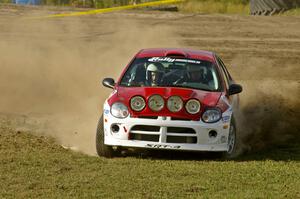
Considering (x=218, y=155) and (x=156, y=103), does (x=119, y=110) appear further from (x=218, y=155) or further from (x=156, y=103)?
(x=218, y=155)

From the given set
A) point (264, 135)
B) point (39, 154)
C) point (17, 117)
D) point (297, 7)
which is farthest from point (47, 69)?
point (297, 7)

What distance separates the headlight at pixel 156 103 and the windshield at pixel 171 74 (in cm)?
82

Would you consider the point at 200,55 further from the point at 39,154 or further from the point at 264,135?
the point at 39,154

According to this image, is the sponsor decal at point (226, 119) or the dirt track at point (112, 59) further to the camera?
the dirt track at point (112, 59)

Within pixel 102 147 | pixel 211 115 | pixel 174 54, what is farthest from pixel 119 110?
pixel 174 54

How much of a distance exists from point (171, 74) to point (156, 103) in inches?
50.0

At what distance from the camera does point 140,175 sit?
911cm

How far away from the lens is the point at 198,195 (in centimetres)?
822

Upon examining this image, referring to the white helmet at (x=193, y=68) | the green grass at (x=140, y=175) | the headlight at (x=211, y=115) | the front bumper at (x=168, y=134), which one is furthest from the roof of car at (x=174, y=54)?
the front bumper at (x=168, y=134)

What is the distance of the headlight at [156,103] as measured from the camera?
1037 centimetres

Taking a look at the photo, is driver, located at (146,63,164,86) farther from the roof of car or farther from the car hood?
the car hood

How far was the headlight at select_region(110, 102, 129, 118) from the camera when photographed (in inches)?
411

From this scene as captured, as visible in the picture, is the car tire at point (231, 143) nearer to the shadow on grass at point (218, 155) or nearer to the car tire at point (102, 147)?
the shadow on grass at point (218, 155)

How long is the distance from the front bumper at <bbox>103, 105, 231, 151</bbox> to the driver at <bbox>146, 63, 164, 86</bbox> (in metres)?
1.11
